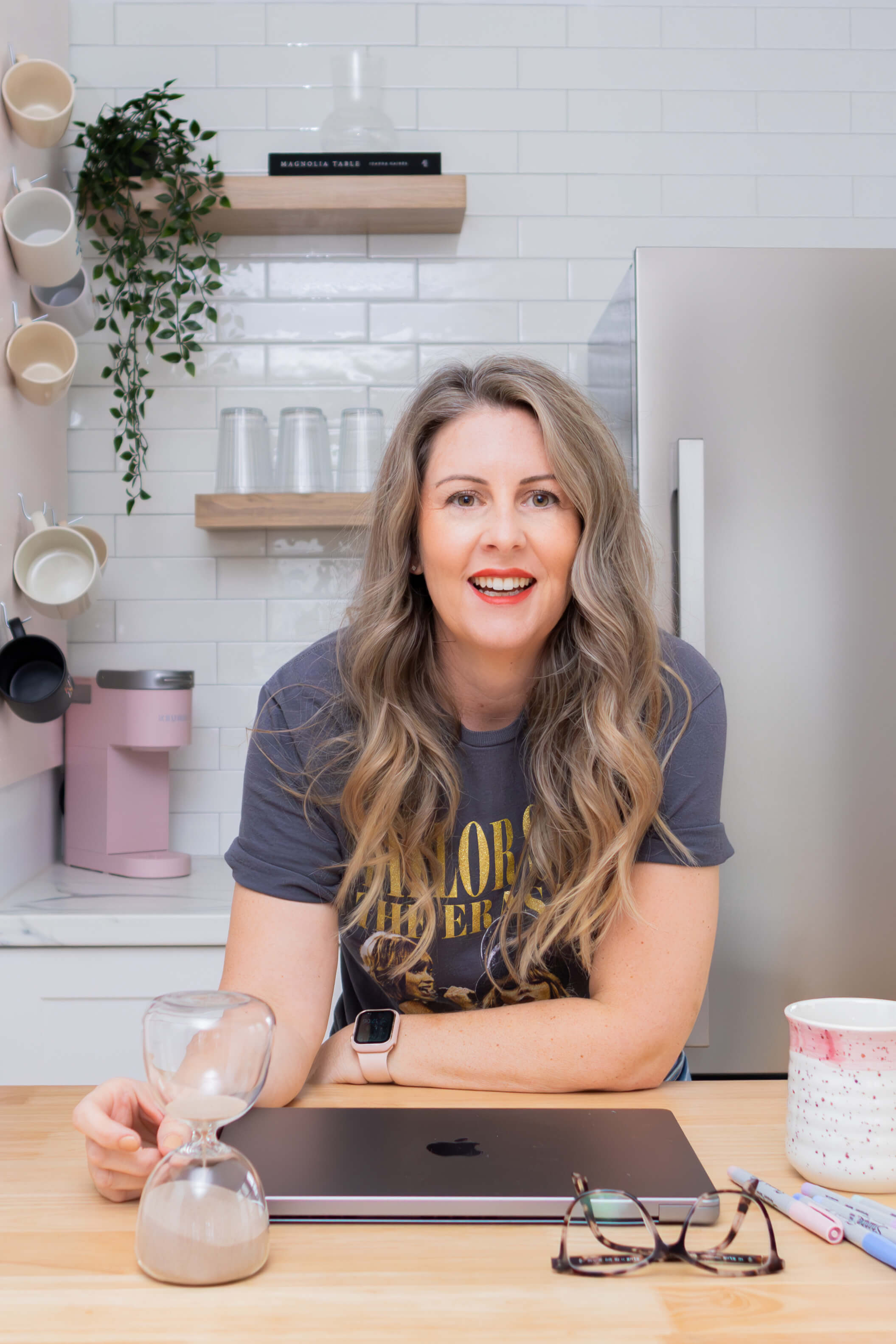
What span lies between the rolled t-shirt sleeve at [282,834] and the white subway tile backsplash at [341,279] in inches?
62.6

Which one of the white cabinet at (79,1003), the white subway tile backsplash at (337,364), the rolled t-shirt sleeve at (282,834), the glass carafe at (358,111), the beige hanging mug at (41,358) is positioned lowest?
the white cabinet at (79,1003)

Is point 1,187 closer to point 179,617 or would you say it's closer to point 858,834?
point 179,617

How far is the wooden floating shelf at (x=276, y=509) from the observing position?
7.74 feet

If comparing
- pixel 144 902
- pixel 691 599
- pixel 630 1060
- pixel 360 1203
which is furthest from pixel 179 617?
pixel 360 1203

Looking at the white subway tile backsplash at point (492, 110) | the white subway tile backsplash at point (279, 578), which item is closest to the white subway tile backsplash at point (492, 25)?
the white subway tile backsplash at point (492, 110)

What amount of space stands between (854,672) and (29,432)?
162cm

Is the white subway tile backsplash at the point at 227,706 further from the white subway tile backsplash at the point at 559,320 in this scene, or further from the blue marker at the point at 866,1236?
the blue marker at the point at 866,1236

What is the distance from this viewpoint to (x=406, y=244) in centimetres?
258

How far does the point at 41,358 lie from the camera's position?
2.18m

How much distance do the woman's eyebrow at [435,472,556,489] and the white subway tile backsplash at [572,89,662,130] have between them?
1682 mm

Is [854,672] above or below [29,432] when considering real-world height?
below

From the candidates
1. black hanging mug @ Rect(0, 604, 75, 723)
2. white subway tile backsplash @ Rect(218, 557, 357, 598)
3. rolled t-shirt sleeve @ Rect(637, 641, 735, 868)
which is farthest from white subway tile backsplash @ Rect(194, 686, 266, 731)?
rolled t-shirt sleeve @ Rect(637, 641, 735, 868)

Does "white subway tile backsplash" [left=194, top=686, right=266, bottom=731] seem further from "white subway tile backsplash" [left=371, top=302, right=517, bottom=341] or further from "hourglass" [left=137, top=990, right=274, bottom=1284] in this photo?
"hourglass" [left=137, top=990, right=274, bottom=1284]

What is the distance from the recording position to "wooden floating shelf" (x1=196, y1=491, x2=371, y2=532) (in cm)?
236
